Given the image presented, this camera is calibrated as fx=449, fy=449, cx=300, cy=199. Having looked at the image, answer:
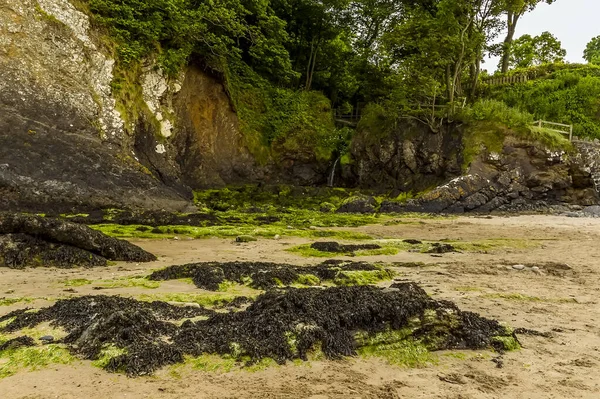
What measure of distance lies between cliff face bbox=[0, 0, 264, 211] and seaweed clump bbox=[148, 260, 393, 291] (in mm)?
8779

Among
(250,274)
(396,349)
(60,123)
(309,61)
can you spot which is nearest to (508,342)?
(396,349)

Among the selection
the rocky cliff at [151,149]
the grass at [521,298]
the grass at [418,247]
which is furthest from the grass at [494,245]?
the rocky cliff at [151,149]

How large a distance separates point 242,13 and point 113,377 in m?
23.5

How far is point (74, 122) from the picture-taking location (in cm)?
1591

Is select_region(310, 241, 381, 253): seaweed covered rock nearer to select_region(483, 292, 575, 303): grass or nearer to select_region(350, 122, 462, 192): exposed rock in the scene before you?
select_region(483, 292, 575, 303): grass

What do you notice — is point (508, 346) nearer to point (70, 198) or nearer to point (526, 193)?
point (70, 198)

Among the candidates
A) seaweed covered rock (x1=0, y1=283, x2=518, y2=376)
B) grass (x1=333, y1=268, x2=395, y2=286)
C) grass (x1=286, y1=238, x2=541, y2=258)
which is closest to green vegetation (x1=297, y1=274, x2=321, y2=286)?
grass (x1=333, y1=268, x2=395, y2=286)

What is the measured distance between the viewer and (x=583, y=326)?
459 cm

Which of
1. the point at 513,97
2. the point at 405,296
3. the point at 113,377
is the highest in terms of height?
the point at 513,97

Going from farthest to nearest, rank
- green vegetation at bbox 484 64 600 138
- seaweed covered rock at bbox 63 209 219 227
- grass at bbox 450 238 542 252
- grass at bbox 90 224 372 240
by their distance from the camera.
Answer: green vegetation at bbox 484 64 600 138
seaweed covered rock at bbox 63 209 219 227
grass at bbox 90 224 372 240
grass at bbox 450 238 542 252

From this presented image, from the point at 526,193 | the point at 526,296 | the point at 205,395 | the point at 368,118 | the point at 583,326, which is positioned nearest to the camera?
the point at 205,395

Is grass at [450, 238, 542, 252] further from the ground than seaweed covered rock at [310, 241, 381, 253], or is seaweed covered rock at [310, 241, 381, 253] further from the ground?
grass at [450, 238, 542, 252]

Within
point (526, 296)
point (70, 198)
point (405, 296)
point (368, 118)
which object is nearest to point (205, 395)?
point (405, 296)

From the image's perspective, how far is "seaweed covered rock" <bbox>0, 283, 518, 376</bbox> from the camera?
352 cm
